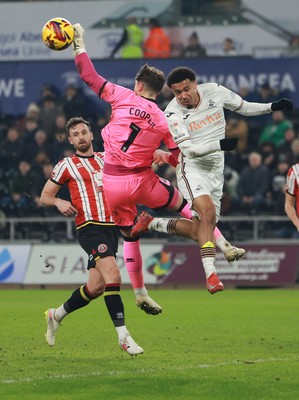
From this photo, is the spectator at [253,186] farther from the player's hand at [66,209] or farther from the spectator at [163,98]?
the player's hand at [66,209]

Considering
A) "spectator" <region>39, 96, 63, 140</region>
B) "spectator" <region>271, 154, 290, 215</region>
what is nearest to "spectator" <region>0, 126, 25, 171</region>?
"spectator" <region>39, 96, 63, 140</region>

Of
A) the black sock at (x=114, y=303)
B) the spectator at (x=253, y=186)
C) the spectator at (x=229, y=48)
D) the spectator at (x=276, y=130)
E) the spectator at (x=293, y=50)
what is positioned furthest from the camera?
the spectator at (x=229, y=48)

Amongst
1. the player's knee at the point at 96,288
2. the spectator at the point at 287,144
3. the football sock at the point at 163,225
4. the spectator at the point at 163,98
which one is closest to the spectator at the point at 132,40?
the spectator at the point at 163,98

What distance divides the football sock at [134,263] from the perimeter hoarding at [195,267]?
1005 cm

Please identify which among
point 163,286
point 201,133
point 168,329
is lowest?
point 163,286

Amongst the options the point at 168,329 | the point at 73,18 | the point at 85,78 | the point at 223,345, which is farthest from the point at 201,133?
the point at 73,18

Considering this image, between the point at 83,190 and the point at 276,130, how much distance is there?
12134 millimetres

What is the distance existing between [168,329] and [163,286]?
8.64 metres

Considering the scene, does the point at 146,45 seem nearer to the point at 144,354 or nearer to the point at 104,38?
the point at 104,38

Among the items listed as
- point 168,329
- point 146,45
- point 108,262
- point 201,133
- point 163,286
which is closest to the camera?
point 108,262

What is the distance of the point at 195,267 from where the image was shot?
2212cm

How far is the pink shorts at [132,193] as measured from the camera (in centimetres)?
1143

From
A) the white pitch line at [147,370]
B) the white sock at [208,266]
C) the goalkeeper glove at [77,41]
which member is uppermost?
the goalkeeper glove at [77,41]

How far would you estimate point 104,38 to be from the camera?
83.1 ft
